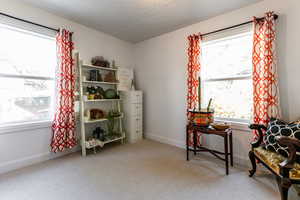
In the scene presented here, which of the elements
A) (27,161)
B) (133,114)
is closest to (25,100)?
(27,161)

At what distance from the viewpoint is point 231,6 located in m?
2.28

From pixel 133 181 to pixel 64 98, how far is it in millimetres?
1814

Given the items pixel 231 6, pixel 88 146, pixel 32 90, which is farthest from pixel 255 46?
pixel 32 90

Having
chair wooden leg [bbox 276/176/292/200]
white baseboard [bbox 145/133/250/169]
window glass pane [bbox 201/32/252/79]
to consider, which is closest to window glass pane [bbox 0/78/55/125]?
white baseboard [bbox 145/133/250/169]

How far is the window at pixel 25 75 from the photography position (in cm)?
213

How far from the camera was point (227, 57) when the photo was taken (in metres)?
2.56

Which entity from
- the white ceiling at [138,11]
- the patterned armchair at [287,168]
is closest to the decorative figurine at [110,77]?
the white ceiling at [138,11]

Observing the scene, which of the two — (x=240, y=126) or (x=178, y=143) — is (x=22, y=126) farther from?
Result: (x=240, y=126)

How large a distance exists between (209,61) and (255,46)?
0.76 meters

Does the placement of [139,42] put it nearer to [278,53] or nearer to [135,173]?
[278,53]

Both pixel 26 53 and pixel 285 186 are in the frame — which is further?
pixel 26 53

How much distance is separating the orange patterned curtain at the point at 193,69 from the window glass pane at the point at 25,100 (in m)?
2.51

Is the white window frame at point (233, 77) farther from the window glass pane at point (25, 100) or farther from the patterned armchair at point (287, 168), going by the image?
the window glass pane at point (25, 100)

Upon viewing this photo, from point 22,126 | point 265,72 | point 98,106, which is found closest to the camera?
point 265,72
